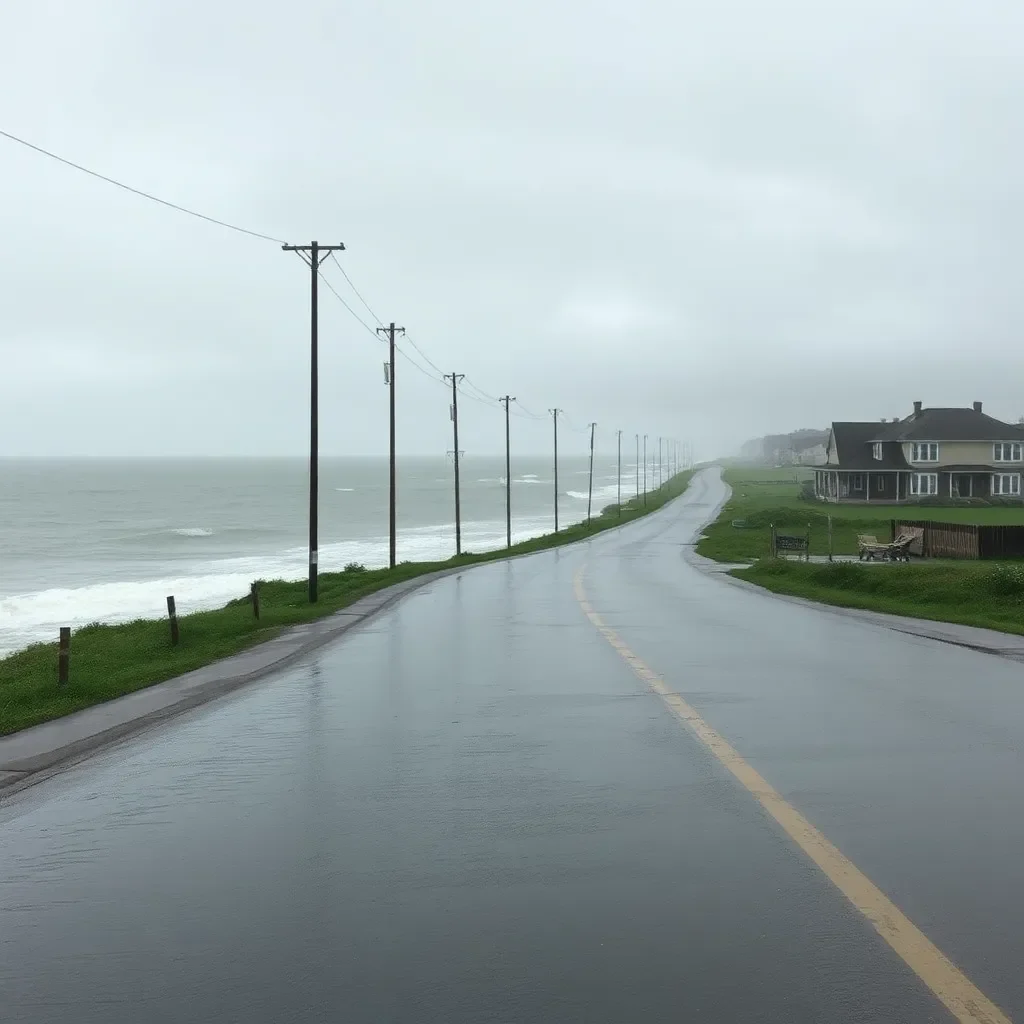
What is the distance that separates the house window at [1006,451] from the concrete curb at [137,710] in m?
72.4

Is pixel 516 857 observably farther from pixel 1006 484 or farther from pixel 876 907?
pixel 1006 484

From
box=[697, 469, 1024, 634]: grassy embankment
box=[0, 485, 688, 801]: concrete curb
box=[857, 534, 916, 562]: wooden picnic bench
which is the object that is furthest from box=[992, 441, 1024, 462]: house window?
box=[0, 485, 688, 801]: concrete curb

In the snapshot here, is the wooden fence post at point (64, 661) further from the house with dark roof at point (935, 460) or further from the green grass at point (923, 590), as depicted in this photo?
the house with dark roof at point (935, 460)

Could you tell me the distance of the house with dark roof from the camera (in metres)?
81.6

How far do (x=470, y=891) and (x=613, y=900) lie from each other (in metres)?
0.76

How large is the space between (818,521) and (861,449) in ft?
73.8

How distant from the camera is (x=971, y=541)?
36.9 m

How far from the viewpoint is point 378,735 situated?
10.1m

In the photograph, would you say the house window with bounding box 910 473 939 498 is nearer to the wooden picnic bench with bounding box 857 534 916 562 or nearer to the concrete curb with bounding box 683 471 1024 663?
the wooden picnic bench with bounding box 857 534 916 562

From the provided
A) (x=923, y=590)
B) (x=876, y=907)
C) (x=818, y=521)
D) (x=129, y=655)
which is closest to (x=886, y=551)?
(x=923, y=590)

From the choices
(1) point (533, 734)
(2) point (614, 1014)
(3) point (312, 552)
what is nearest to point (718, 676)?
(1) point (533, 734)

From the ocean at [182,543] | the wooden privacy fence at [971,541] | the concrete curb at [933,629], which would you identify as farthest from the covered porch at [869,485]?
the concrete curb at [933,629]

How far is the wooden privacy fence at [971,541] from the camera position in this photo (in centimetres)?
3625

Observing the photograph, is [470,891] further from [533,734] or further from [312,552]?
[312,552]
